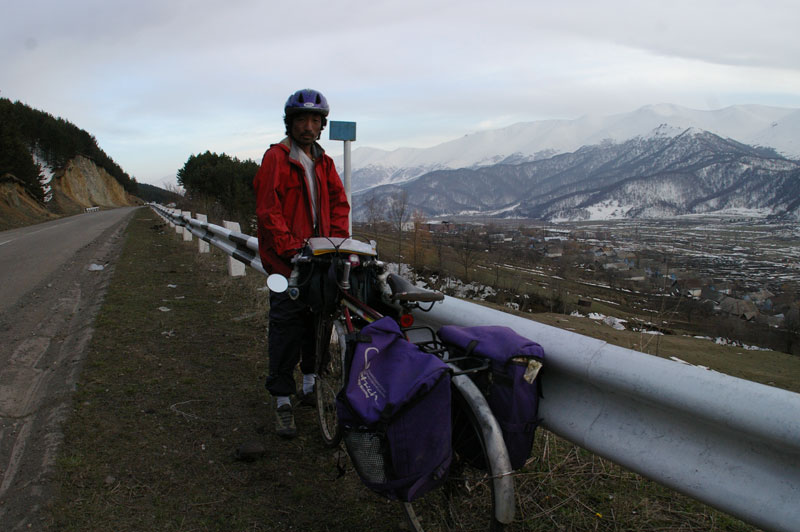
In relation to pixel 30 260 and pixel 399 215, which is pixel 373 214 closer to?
pixel 399 215

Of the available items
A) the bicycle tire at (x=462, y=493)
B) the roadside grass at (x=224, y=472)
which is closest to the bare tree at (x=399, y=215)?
the roadside grass at (x=224, y=472)

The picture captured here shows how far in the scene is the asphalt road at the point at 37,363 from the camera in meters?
2.43

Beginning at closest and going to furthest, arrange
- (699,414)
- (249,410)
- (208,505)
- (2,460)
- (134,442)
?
(699,414)
(208,505)
(2,460)
(134,442)
(249,410)

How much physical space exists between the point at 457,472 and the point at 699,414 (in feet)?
3.21

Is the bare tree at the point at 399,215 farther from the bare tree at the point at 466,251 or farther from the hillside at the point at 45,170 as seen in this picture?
the hillside at the point at 45,170

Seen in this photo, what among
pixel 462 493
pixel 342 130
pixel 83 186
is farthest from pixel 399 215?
pixel 83 186

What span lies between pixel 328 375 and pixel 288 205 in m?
1.10

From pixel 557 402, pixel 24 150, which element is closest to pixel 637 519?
pixel 557 402

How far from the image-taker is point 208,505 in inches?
95.0

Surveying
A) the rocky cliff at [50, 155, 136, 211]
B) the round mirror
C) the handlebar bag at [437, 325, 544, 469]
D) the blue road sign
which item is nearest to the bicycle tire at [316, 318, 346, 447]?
the round mirror

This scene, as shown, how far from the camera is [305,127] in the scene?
3211 mm

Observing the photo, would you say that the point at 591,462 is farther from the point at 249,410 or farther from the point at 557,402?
the point at 249,410

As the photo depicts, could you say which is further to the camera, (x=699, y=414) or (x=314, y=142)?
(x=314, y=142)

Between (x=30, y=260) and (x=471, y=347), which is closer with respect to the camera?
(x=471, y=347)
